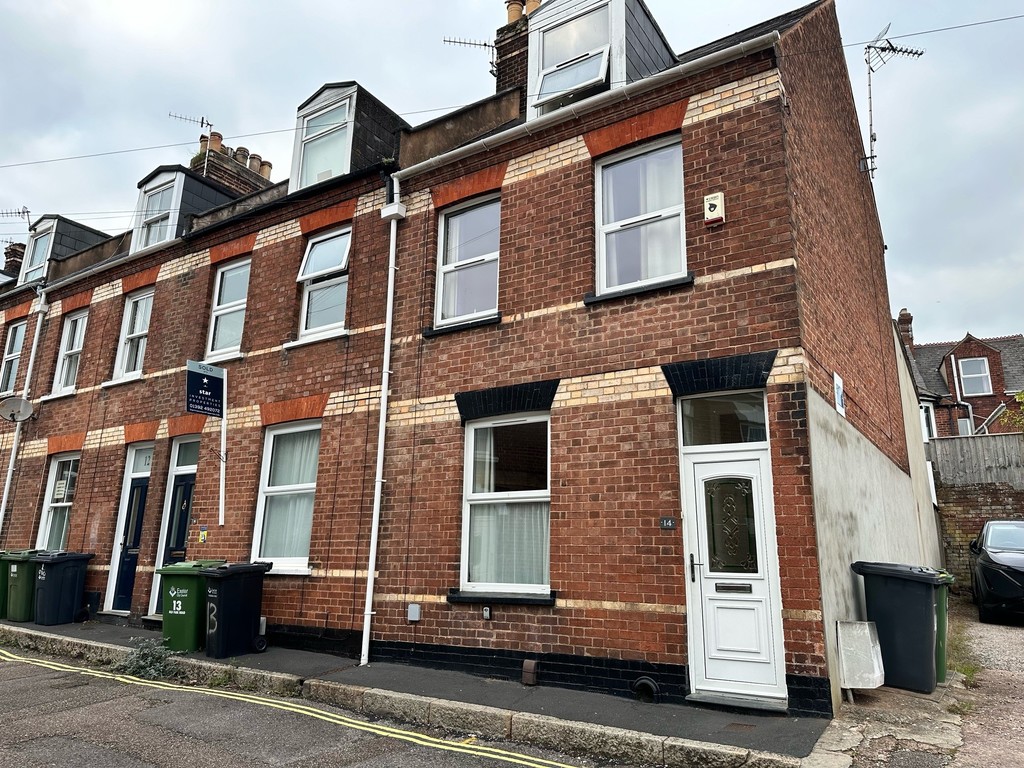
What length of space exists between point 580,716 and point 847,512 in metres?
3.52

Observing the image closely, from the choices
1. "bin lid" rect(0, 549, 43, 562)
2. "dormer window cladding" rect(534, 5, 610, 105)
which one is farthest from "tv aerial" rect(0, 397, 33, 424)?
"dormer window cladding" rect(534, 5, 610, 105)

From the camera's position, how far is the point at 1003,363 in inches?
1254

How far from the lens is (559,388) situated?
7.55m

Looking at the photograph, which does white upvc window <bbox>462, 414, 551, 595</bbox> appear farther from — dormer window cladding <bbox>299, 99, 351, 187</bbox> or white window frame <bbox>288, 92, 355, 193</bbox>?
dormer window cladding <bbox>299, 99, 351, 187</bbox>

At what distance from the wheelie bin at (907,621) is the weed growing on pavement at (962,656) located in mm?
800

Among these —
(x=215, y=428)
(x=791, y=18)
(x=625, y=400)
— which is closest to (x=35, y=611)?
(x=215, y=428)

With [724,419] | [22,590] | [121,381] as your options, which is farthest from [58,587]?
[724,419]

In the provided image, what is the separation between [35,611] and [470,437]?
8.07 metres

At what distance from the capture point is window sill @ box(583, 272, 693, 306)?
698cm

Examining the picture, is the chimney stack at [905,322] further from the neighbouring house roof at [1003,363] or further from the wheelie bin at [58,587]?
the wheelie bin at [58,587]

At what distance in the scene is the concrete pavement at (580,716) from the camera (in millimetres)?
4926

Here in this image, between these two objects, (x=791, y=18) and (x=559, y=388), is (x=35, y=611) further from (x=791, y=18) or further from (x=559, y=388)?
(x=791, y=18)

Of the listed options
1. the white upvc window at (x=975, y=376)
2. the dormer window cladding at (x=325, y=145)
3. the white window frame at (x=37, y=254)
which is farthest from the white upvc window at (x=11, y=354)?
the white upvc window at (x=975, y=376)

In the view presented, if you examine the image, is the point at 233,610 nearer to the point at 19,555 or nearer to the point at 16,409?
the point at 19,555
